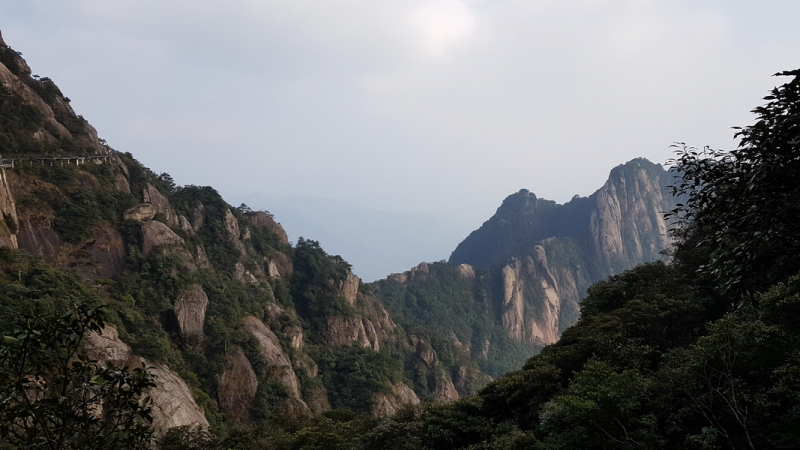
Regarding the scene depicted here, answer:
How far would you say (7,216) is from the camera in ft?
109

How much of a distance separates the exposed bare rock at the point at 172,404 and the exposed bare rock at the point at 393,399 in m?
22.5

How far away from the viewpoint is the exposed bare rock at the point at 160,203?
165 ft

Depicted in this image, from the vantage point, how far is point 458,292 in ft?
411

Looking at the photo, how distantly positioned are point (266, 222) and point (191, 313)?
31184mm

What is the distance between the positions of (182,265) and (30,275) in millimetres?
15520

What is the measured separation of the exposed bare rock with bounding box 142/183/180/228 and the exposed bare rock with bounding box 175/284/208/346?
419 inches

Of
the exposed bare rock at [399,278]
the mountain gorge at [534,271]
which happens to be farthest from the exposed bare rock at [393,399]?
the exposed bare rock at [399,278]

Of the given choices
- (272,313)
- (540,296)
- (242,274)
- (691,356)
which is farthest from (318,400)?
(540,296)

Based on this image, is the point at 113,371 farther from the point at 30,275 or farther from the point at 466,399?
the point at 30,275

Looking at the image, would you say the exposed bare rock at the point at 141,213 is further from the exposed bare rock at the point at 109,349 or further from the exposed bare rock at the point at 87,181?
the exposed bare rock at the point at 109,349

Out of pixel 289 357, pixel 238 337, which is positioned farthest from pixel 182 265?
pixel 289 357

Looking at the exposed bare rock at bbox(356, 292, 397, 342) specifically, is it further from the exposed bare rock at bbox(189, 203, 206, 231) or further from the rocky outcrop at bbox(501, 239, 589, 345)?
the rocky outcrop at bbox(501, 239, 589, 345)

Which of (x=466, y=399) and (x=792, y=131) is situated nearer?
(x=792, y=131)

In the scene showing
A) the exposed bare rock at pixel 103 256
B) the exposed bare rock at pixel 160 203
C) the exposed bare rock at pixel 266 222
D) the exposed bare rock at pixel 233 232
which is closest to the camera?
the exposed bare rock at pixel 103 256
